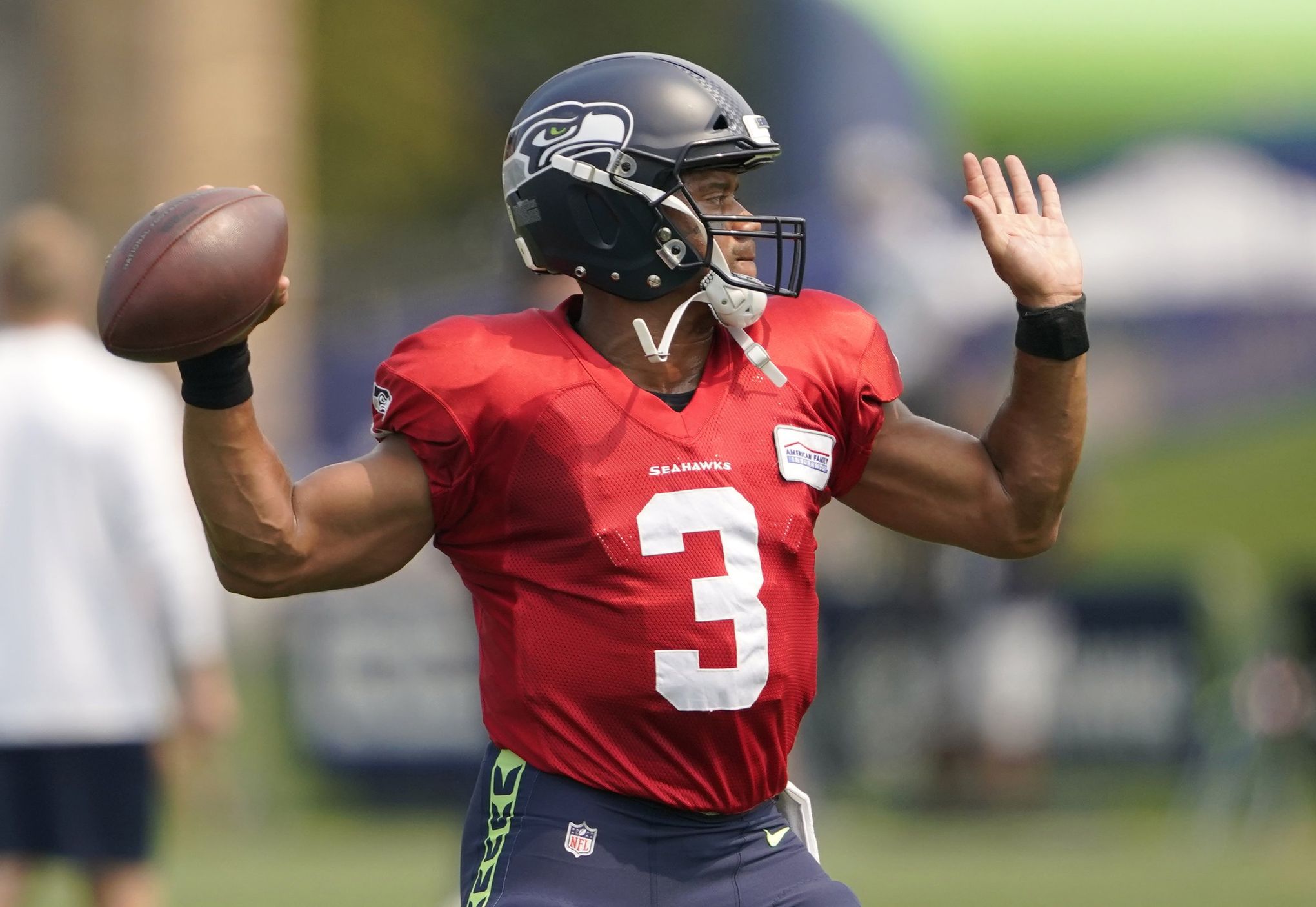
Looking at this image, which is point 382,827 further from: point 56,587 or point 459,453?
point 459,453

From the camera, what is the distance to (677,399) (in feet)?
11.5

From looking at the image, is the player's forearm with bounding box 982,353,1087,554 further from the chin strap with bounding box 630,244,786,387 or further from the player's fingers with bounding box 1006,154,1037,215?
the chin strap with bounding box 630,244,786,387

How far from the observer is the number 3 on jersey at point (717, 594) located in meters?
3.29

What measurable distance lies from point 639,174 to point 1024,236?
0.70 m

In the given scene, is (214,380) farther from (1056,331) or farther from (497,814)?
(1056,331)

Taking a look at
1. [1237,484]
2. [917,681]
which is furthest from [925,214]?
[1237,484]

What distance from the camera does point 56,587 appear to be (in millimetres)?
5629

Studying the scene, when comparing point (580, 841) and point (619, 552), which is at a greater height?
point (619, 552)

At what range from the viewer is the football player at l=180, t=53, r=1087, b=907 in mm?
3291

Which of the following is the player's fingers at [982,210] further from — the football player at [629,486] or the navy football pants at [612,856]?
the navy football pants at [612,856]

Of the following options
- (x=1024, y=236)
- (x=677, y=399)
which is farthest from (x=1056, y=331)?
(x=677, y=399)

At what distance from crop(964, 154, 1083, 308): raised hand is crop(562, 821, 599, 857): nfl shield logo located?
1.18 m

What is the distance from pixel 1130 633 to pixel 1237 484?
16.5 ft

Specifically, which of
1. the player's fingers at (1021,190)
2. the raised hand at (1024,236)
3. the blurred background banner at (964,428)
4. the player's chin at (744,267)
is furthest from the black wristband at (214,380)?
the blurred background banner at (964,428)
